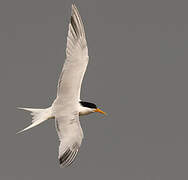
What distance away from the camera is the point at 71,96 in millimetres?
13672

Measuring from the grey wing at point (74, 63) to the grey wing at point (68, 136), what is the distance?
0.39 m

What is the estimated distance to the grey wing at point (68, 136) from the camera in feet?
43.4

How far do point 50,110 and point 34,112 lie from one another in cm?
44

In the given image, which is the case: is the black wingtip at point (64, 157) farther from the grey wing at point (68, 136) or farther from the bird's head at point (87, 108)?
the bird's head at point (87, 108)

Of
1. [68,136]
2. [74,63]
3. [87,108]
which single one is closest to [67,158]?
[68,136]

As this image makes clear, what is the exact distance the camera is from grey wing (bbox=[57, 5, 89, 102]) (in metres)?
13.5

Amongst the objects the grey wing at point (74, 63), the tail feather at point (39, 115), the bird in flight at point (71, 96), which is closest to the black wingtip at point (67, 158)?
the bird in flight at point (71, 96)

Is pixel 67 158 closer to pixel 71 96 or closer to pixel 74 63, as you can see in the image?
pixel 71 96

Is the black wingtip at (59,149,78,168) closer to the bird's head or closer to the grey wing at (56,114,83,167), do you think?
the grey wing at (56,114,83,167)

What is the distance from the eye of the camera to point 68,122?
44.4 feet

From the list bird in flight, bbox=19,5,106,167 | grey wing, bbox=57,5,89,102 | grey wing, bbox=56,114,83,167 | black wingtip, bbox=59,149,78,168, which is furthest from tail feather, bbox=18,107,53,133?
black wingtip, bbox=59,149,78,168

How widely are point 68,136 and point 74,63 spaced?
134cm

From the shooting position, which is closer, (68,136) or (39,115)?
(68,136)

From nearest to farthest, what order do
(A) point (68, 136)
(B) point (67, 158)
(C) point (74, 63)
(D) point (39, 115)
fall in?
(B) point (67, 158)
(A) point (68, 136)
(C) point (74, 63)
(D) point (39, 115)
